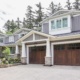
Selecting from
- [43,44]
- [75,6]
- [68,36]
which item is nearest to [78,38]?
[68,36]

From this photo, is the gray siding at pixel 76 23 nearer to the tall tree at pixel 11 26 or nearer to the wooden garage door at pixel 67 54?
the wooden garage door at pixel 67 54

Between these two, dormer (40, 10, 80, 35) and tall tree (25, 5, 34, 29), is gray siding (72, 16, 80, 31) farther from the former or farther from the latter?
tall tree (25, 5, 34, 29)

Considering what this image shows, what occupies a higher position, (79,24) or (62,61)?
(79,24)

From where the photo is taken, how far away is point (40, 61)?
811 inches

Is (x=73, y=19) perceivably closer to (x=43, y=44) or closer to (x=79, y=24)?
(x=79, y=24)

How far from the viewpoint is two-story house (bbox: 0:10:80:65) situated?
17.2 meters

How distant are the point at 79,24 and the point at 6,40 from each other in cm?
1832

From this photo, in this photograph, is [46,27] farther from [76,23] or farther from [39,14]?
[39,14]

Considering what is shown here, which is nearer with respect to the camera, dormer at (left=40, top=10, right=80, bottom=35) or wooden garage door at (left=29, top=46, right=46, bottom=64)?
dormer at (left=40, top=10, right=80, bottom=35)

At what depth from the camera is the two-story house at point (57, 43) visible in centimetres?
1720

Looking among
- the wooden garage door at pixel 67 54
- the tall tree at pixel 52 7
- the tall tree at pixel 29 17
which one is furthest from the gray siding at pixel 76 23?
the tall tree at pixel 29 17

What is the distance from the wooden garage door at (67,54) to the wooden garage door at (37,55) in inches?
86.5

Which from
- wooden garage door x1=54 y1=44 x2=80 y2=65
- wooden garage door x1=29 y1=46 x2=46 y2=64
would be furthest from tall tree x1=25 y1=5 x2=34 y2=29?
wooden garage door x1=54 y1=44 x2=80 y2=65

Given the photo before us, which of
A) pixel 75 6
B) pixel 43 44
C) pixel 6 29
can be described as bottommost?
pixel 43 44
